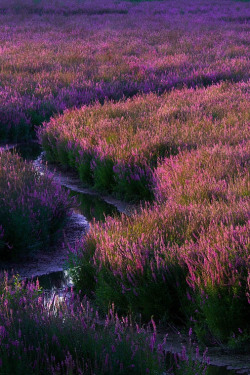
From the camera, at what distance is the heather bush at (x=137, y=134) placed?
7.37m

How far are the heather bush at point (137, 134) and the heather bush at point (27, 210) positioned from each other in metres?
1.23

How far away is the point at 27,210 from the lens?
538 centimetres

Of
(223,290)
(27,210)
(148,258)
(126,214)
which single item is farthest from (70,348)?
(126,214)

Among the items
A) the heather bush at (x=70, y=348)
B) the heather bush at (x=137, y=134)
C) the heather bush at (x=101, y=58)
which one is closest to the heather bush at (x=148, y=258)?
the heather bush at (x=70, y=348)

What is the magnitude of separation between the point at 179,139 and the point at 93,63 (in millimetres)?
8811

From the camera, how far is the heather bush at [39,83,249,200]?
7367 mm

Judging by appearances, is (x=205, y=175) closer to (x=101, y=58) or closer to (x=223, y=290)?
(x=223, y=290)

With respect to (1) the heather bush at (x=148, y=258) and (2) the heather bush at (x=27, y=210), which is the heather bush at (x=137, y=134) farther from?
(1) the heather bush at (x=148, y=258)

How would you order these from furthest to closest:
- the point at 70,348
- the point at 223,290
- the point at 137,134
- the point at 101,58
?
the point at 101,58 → the point at 137,134 → the point at 223,290 → the point at 70,348

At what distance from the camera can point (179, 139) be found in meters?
7.77

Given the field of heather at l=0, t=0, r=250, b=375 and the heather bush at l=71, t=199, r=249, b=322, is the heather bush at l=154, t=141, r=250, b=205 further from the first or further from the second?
the heather bush at l=71, t=199, r=249, b=322

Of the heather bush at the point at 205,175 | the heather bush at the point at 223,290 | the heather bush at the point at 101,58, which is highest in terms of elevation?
the heather bush at the point at 101,58

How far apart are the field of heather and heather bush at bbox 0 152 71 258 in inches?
0.6

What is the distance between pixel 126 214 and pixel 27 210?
1.49m
